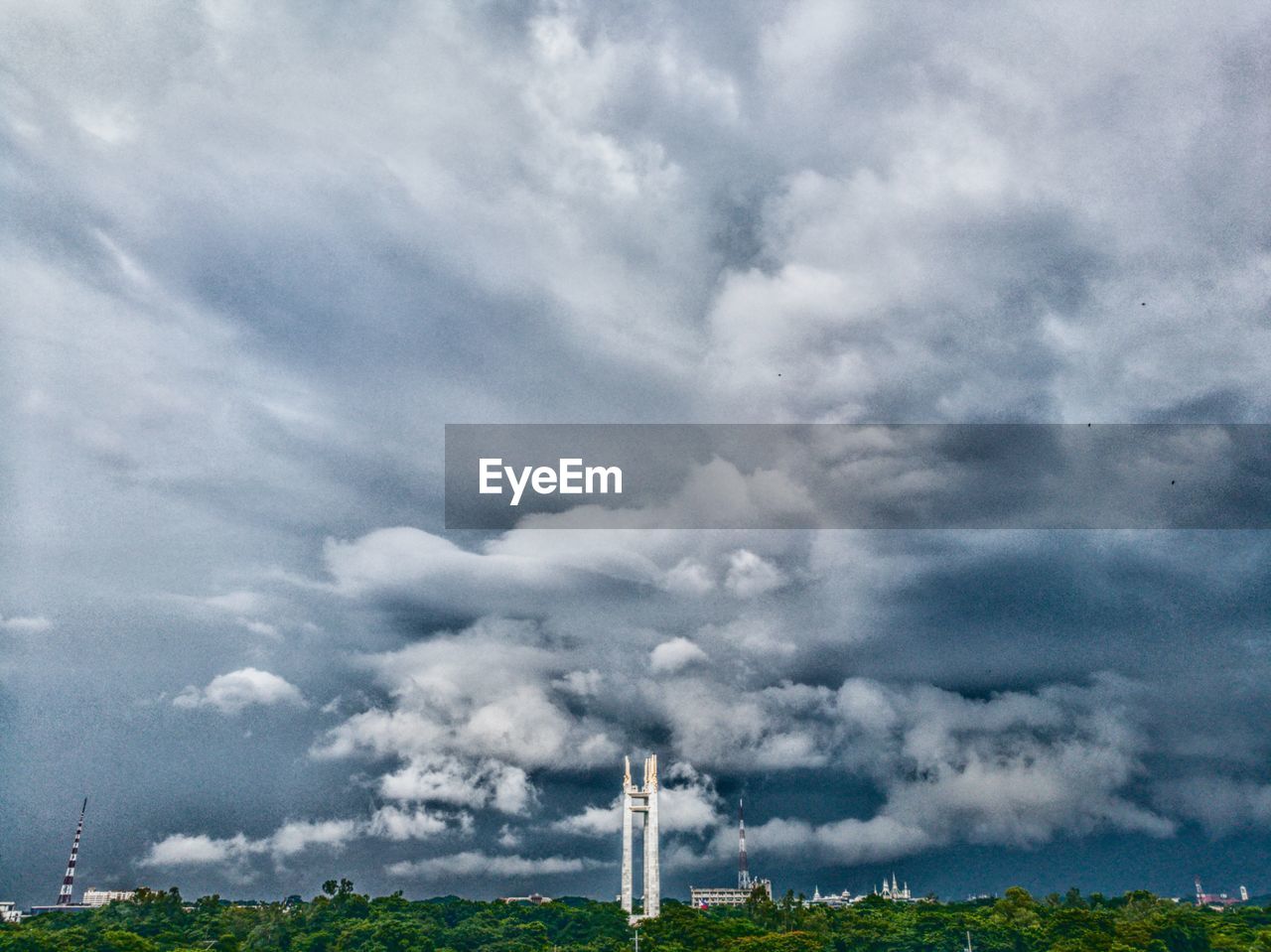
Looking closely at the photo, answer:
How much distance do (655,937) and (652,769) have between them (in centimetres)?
2480

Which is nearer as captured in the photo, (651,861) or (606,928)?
(606,928)

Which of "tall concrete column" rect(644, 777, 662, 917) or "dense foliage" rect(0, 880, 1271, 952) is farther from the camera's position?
"tall concrete column" rect(644, 777, 662, 917)

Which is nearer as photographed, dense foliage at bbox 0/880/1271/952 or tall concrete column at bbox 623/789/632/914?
dense foliage at bbox 0/880/1271/952

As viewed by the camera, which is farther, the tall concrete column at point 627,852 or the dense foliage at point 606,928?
the tall concrete column at point 627,852

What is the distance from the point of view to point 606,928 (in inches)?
3169

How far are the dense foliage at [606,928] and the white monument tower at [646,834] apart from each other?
198 centimetres

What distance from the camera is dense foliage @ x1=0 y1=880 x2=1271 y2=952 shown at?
209ft

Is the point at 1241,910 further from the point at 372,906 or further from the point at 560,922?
the point at 372,906

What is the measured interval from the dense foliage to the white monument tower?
198cm

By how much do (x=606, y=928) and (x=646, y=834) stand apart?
11.8 metres

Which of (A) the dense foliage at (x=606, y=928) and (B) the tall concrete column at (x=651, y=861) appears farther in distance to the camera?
(B) the tall concrete column at (x=651, y=861)

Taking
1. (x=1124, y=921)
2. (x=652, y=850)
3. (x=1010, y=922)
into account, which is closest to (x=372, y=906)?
(x=652, y=850)

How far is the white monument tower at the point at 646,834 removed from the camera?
88625 millimetres

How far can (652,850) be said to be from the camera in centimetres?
9019
